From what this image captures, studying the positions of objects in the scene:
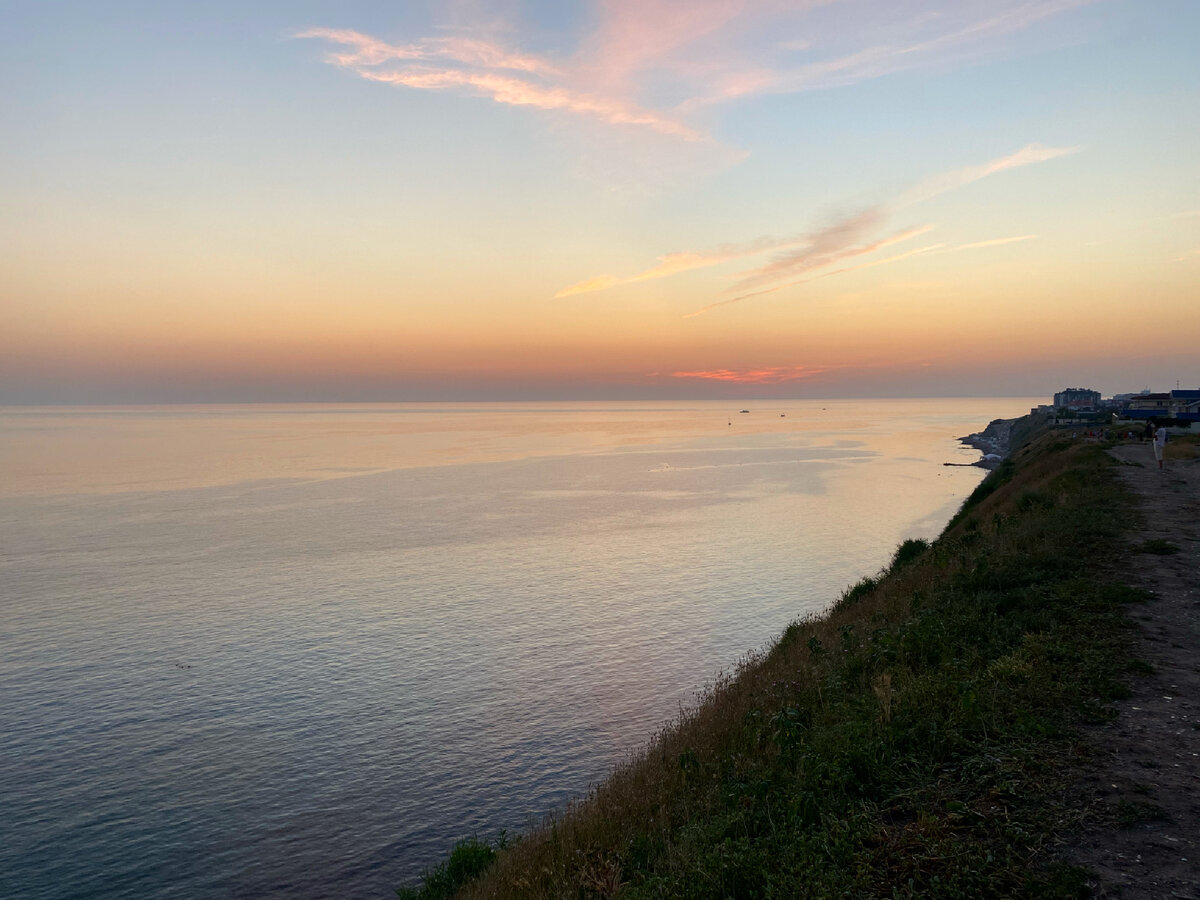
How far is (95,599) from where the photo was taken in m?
47.4

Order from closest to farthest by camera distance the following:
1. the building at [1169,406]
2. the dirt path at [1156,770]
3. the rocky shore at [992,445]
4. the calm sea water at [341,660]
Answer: the dirt path at [1156,770], the calm sea water at [341,660], the building at [1169,406], the rocky shore at [992,445]

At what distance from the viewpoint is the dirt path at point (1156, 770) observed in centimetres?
734

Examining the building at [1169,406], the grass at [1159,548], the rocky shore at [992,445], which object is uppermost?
the building at [1169,406]

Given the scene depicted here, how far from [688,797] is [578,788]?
1236 cm

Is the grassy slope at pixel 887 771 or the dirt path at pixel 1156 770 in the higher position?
the dirt path at pixel 1156 770

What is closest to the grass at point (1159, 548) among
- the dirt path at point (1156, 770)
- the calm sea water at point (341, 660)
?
the dirt path at point (1156, 770)

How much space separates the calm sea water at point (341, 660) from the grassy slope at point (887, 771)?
298 inches

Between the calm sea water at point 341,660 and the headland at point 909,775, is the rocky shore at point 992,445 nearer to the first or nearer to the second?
the calm sea water at point 341,660

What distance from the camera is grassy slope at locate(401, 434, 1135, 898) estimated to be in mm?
8328

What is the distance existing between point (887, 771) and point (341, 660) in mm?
33854

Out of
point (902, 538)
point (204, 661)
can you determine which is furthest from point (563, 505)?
point (204, 661)

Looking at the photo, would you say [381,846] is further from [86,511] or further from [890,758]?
[86,511]

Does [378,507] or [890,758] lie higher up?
[890,758]

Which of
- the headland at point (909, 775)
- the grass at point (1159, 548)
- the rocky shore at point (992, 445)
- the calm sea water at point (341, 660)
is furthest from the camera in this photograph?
the rocky shore at point (992, 445)
